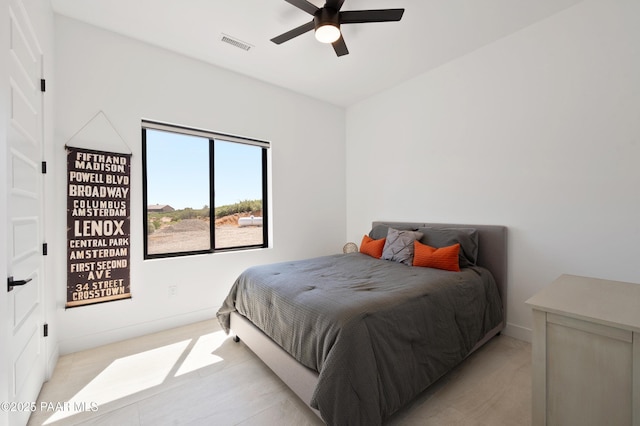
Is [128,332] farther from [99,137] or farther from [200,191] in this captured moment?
[99,137]

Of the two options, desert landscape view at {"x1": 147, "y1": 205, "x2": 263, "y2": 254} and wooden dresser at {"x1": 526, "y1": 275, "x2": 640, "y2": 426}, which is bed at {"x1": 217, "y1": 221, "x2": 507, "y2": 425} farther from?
desert landscape view at {"x1": 147, "y1": 205, "x2": 263, "y2": 254}

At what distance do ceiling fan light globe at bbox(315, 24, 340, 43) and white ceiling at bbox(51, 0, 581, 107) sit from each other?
0.29 meters

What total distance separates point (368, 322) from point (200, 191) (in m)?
2.53

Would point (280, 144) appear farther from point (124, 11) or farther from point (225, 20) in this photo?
point (124, 11)

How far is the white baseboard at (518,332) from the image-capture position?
244 centimetres

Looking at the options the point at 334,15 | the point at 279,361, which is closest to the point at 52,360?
the point at 279,361

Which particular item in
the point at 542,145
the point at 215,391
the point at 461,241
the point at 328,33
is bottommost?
the point at 215,391

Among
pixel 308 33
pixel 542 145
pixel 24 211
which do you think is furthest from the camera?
pixel 308 33

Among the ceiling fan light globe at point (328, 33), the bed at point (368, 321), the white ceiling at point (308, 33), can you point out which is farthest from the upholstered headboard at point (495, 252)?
the ceiling fan light globe at point (328, 33)

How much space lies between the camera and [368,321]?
1414 mm

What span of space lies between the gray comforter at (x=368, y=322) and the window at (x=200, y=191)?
1042 mm

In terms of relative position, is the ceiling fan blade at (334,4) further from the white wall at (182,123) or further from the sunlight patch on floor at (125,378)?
the sunlight patch on floor at (125,378)

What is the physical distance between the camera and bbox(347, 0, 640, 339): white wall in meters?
2.01

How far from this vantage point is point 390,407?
1.38 meters
